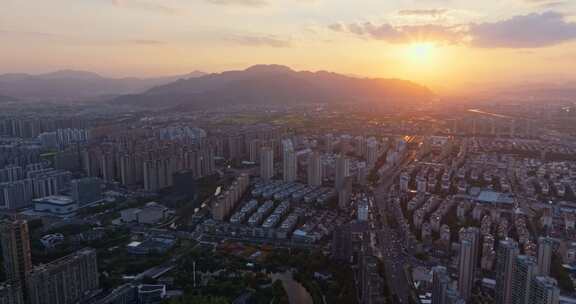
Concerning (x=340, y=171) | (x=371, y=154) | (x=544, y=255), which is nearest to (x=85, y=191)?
(x=340, y=171)

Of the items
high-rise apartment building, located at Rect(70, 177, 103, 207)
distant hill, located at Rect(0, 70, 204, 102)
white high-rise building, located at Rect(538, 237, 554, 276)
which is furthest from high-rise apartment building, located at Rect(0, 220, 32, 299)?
distant hill, located at Rect(0, 70, 204, 102)

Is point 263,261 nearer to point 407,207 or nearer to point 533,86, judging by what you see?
point 407,207

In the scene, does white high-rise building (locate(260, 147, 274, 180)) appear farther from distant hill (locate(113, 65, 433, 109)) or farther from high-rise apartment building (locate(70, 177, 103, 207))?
distant hill (locate(113, 65, 433, 109))

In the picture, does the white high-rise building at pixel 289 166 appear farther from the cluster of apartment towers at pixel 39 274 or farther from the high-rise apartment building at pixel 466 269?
the cluster of apartment towers at pixel 39 274

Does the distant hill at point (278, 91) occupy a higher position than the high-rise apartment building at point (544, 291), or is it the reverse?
the distant hill at point (278, 91)

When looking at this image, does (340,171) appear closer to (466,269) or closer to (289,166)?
(289,166)

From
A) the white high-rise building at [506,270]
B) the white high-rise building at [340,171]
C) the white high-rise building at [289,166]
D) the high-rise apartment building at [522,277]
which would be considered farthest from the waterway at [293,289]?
the white high-rise building at [289,166]
